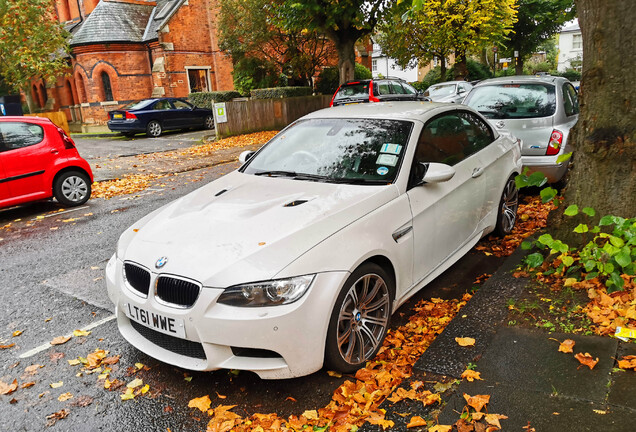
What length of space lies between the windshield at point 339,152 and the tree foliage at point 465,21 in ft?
88.4

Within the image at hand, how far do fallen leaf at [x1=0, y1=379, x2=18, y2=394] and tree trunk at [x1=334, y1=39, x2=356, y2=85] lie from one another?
17.9 metres

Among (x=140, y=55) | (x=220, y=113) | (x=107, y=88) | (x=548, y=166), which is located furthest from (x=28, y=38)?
(x=548, y=166)

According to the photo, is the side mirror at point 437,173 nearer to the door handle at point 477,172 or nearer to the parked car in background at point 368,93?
the door handle at point 477,172

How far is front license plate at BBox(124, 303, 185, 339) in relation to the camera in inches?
118

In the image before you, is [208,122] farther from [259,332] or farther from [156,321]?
[259,332]

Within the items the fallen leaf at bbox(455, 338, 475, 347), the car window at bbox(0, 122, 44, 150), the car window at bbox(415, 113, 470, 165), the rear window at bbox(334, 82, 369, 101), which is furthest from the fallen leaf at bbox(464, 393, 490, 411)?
the rear window at bbox(334, 82, 369, 101)

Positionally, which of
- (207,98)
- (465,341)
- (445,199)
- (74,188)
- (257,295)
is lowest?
(465,341)

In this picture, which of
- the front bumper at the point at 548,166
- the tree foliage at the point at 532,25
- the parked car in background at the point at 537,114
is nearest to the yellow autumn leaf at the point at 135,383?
the parked car in background at the point at 537,114

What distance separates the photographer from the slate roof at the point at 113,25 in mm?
27266

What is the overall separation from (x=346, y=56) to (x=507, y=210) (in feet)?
50.7

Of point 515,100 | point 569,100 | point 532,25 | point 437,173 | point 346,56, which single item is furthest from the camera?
point 532,25

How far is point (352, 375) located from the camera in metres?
3.38

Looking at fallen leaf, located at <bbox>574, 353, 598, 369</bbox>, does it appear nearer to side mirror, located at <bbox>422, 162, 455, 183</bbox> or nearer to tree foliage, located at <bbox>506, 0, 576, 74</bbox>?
side mirror, located at <bbox>422, 162, 455, 183</bbox>

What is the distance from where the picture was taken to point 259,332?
113 inches
